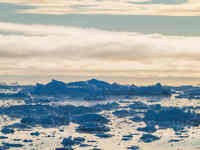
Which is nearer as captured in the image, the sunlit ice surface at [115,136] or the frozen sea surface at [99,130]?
the sunlit ice surface at [115,136]

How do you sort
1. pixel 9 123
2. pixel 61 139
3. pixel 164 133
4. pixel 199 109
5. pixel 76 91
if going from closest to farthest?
pixel 61 139, pixel 164 133, pixel 9 123, pixel 199 109, pixel 76 91

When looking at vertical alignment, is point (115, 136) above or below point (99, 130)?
below

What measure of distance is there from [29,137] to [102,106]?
32.3 metres

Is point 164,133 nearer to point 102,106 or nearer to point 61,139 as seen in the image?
point 61,139

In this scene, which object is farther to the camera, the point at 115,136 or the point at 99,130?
the point at 99,130

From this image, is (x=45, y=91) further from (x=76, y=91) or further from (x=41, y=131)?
(x=41, y=131)

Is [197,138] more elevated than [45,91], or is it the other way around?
[45,91]

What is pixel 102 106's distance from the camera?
7644 cm

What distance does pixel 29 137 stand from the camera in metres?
45.0

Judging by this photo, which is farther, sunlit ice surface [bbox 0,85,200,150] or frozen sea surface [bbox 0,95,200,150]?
frozen sea surface [bbox 0,95,200,150]

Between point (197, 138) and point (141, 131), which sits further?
point (141, 131)

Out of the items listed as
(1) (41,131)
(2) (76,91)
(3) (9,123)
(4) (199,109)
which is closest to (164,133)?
(1) (41,131)

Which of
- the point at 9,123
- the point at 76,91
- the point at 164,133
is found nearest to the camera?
the point at 164,133

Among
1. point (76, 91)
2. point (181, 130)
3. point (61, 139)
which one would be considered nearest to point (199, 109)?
point (181, 130)
